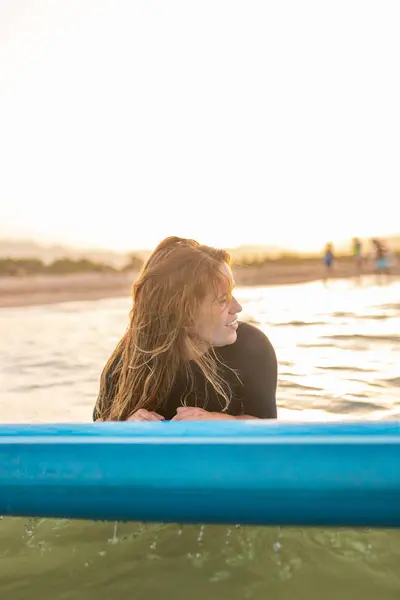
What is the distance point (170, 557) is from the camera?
2277 mm

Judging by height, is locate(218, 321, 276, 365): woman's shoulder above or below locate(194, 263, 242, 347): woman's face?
below

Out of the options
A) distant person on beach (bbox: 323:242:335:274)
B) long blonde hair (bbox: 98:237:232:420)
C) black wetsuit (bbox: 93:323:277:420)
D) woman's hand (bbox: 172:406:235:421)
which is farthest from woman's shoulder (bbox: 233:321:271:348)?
distant person on beach (bbox: 323:242:335:274)

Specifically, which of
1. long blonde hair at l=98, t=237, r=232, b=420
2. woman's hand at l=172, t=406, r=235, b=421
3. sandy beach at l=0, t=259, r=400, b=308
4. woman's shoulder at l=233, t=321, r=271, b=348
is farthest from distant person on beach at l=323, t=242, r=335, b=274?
woman's hand at l=172, t=406, r=235, b=421

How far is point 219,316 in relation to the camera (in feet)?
8.02

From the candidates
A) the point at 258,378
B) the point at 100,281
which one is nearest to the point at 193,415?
the point at 258,378

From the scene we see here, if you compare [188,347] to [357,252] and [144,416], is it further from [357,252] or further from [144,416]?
[357,252]

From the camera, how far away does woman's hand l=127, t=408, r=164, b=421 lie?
233cm

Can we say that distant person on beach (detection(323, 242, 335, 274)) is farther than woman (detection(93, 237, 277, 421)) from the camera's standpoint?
Yes

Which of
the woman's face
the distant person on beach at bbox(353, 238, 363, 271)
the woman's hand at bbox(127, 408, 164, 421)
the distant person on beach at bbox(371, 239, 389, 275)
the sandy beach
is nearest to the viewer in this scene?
the woman's hand at bbox(127, 408, 164, 421)

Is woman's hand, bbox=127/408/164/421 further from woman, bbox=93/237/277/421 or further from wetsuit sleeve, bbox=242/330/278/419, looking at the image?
wetsuit sleeve, bbox=242/330/278/419

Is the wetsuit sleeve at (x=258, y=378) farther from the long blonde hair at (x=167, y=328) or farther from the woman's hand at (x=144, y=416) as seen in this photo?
the woman's hand at (x=144, y=416)

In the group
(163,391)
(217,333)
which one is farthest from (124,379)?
(217,333)

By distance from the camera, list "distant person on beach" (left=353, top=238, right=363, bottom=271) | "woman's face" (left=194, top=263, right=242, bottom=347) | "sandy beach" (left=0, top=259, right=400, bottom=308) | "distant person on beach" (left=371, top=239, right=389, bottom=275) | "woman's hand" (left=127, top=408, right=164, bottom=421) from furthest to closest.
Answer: "distant person on beach" (left=353, top=238, right=363, bottom=271)
"distant person on beach" (left=371, top=239, right=389, bottom=275)
"sandy beach" (left=0, top=259, right=400, bottom=308)
"woman's face" (left=194, top=263, right=242, bottom=347)
"woman's hand" (left=127, top=408, right=164, bottom=421)

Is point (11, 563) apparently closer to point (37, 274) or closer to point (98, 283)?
point (98, 283)
